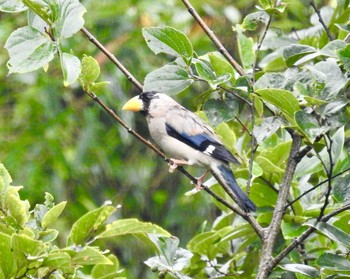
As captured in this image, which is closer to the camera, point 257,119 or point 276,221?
point 276,221

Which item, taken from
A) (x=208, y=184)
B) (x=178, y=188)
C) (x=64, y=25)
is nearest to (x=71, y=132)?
(x=178, y=188)

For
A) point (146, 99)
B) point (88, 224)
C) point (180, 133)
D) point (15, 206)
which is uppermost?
point (15, 206)

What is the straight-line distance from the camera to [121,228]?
2174 millimetres

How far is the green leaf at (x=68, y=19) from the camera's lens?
7.27ft

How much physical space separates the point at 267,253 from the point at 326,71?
473 mm

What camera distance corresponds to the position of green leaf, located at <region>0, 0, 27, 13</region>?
228cm

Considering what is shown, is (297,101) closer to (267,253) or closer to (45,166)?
(267,253)

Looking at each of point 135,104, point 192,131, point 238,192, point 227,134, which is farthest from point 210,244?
point 135,104

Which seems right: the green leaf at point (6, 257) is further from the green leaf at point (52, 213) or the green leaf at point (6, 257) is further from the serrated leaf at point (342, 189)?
the serrated leaf at point (342, 189)

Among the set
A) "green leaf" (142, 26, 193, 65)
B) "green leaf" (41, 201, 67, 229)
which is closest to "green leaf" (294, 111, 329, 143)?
"green leaf" (142, 26, 193, 65)

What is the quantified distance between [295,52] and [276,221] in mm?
458

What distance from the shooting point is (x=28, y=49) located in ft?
7.18

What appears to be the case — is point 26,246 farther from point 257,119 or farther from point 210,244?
point 257,119

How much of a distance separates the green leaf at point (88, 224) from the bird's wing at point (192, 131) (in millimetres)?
1262
